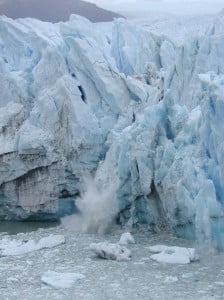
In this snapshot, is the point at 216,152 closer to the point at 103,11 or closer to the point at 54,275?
the point at 54,275

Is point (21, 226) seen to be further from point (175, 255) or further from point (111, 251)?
point (175, 255)

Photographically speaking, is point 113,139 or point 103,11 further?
point 103,11

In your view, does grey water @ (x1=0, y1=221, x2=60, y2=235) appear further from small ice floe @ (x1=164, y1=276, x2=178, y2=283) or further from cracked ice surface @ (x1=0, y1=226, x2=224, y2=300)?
small ice floe @ (x1=164, y1=276, x2=178, y2=283)

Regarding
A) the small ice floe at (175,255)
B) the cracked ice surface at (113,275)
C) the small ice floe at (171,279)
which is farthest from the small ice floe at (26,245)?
the small ice floe at (171,279)

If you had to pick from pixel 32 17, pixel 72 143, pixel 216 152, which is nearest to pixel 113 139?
pixel 72 143

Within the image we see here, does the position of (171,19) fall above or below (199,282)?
above

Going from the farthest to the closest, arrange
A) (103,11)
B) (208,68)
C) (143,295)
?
(103,11) → (208,68) → (143,295)

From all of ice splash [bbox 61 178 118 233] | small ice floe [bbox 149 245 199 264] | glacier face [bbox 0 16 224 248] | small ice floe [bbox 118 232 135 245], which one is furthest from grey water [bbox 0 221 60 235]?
small ice floe [bbox 149 245 199 264]
